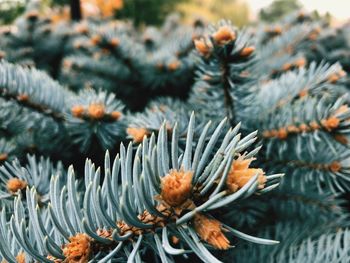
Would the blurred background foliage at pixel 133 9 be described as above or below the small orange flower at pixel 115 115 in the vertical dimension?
above

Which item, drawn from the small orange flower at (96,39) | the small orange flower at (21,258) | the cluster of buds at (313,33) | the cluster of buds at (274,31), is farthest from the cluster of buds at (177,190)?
the cluster of buds at (274,31)

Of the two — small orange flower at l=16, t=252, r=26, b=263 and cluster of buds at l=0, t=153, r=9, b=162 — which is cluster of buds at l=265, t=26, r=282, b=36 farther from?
small orange flower at l=16, t=252, r=26, b=263

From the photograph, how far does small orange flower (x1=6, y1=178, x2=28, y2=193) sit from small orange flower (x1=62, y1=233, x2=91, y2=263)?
0.65 ft

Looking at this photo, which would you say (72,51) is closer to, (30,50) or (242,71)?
(30,50)

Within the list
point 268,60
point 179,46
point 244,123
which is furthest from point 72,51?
point 244,123

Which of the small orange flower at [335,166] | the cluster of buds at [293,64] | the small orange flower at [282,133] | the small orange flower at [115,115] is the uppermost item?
the cluster of buds at [293,64]

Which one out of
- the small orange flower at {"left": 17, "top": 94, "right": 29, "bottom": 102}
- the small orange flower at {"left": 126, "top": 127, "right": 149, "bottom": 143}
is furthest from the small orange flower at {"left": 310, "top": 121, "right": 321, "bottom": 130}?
the small orange flower at {"left": 17, "top": 94, "right": 29, "bottom": 102}

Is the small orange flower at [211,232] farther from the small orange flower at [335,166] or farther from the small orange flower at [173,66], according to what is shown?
the small orange flower at [173,66]

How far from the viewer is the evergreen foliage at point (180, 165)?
0.98ft

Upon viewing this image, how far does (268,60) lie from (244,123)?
602 mm

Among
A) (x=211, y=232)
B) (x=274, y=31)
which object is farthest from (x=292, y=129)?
(x=274, y=31)

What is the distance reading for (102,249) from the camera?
32 centimetres

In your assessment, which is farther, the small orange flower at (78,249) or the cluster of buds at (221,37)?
the cluster of buds at (221,37)

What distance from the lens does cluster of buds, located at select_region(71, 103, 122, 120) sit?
0.58m
